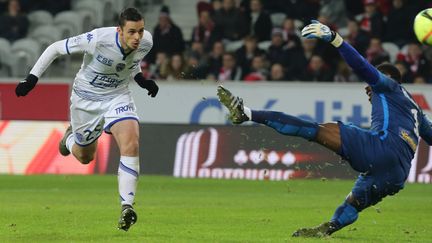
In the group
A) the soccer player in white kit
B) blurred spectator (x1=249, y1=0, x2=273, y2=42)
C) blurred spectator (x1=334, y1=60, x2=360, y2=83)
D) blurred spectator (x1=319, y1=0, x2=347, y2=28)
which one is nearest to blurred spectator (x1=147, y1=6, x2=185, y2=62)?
blurred spectator (x1=249, y1=0, x2=273, y2=42)

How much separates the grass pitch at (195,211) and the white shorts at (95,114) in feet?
3.05

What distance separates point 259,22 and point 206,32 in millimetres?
1148

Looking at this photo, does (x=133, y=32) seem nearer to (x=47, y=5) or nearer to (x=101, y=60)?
(x=101, y=60)

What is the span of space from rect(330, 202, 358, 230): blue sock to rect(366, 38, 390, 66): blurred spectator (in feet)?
36.9

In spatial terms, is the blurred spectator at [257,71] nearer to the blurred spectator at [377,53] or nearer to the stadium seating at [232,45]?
the stadium seating at [232,45]

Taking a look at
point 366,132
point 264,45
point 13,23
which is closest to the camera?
point 366,132

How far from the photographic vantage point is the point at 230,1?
77.5 ft

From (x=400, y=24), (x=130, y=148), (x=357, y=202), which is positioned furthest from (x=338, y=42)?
(x=400, y=24)

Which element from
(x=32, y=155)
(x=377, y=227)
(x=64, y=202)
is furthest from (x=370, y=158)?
(x=32, y=155)

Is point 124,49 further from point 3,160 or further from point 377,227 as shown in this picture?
point 3,160

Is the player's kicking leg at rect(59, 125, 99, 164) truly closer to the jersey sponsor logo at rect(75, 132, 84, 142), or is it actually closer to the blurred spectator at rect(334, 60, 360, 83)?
the jersey sponsor logo at rect(75, 132, 84, 142)

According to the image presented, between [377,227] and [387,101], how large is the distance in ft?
6.77

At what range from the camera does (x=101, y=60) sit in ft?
37.9

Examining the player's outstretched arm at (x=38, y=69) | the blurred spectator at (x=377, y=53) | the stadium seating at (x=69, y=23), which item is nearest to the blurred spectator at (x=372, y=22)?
the blurred spectator at (x=377, y=53)
